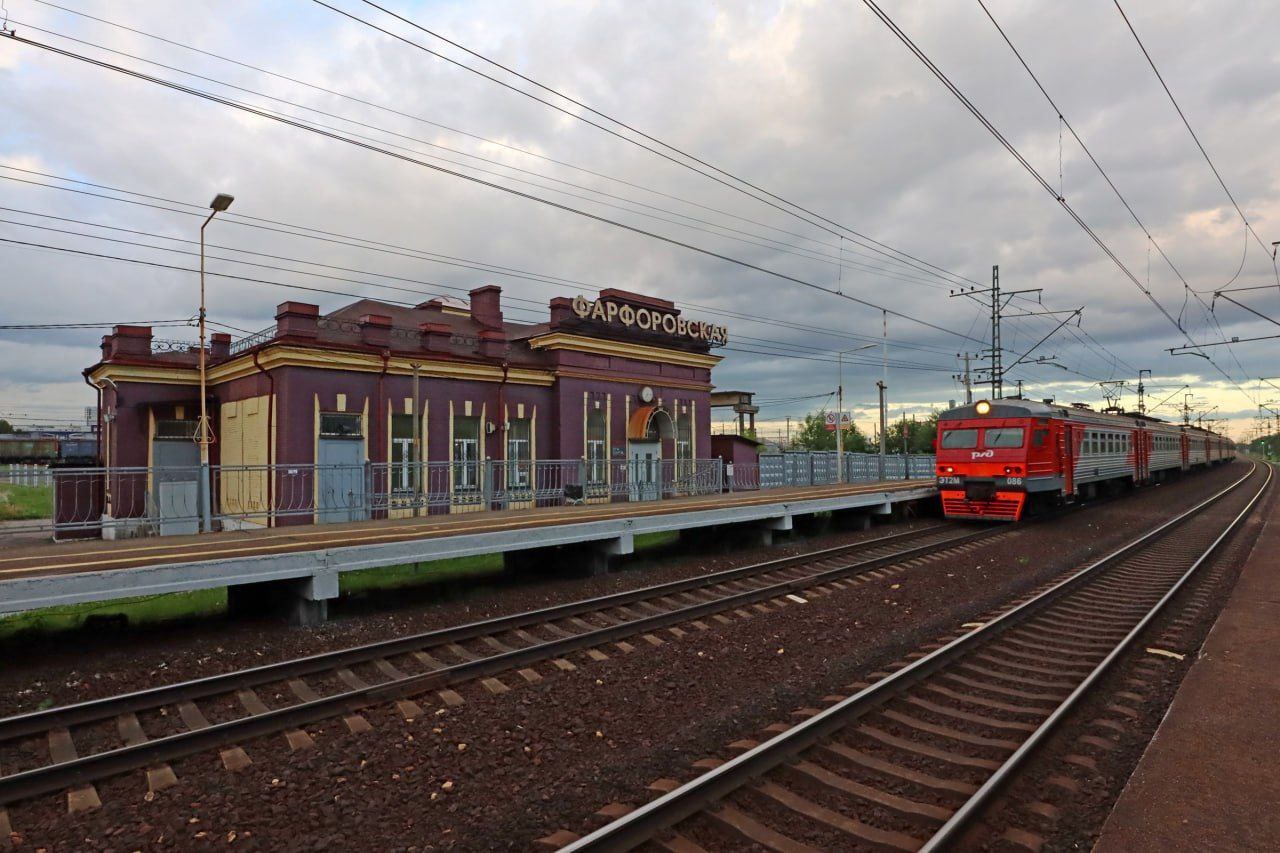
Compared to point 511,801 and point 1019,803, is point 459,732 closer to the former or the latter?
point 511,801

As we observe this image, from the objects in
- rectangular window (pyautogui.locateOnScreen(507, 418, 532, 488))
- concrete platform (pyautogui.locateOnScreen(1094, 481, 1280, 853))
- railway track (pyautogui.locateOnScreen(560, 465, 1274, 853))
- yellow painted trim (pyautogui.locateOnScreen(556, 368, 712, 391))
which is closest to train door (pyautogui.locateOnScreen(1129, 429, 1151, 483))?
yellow painted trim (pyautogui.locateOnScreen(556, 368, 712, 391))

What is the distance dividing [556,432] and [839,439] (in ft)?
41.3

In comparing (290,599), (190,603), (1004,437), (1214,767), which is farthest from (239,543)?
(1004,437)

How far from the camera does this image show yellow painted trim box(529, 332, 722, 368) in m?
A: 25.0

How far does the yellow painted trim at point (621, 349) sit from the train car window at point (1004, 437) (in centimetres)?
1237

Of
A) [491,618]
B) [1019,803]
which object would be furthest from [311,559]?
[1019,803]

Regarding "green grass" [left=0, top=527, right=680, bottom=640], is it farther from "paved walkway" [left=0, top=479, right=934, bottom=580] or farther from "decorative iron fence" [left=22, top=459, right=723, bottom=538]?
"decorative iron fence" [left=22, top=459, right=723, bottom=538]

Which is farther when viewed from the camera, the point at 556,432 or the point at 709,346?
the point at 709,346

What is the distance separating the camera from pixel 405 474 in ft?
69.8

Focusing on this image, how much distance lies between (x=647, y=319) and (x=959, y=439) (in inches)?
476

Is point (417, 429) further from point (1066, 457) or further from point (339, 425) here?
point (1066, 457)

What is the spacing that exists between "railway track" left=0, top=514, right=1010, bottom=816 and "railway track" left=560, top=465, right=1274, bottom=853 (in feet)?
9.24

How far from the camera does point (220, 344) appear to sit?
24.5 meters

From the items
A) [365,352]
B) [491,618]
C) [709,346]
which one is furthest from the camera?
[709,346]
